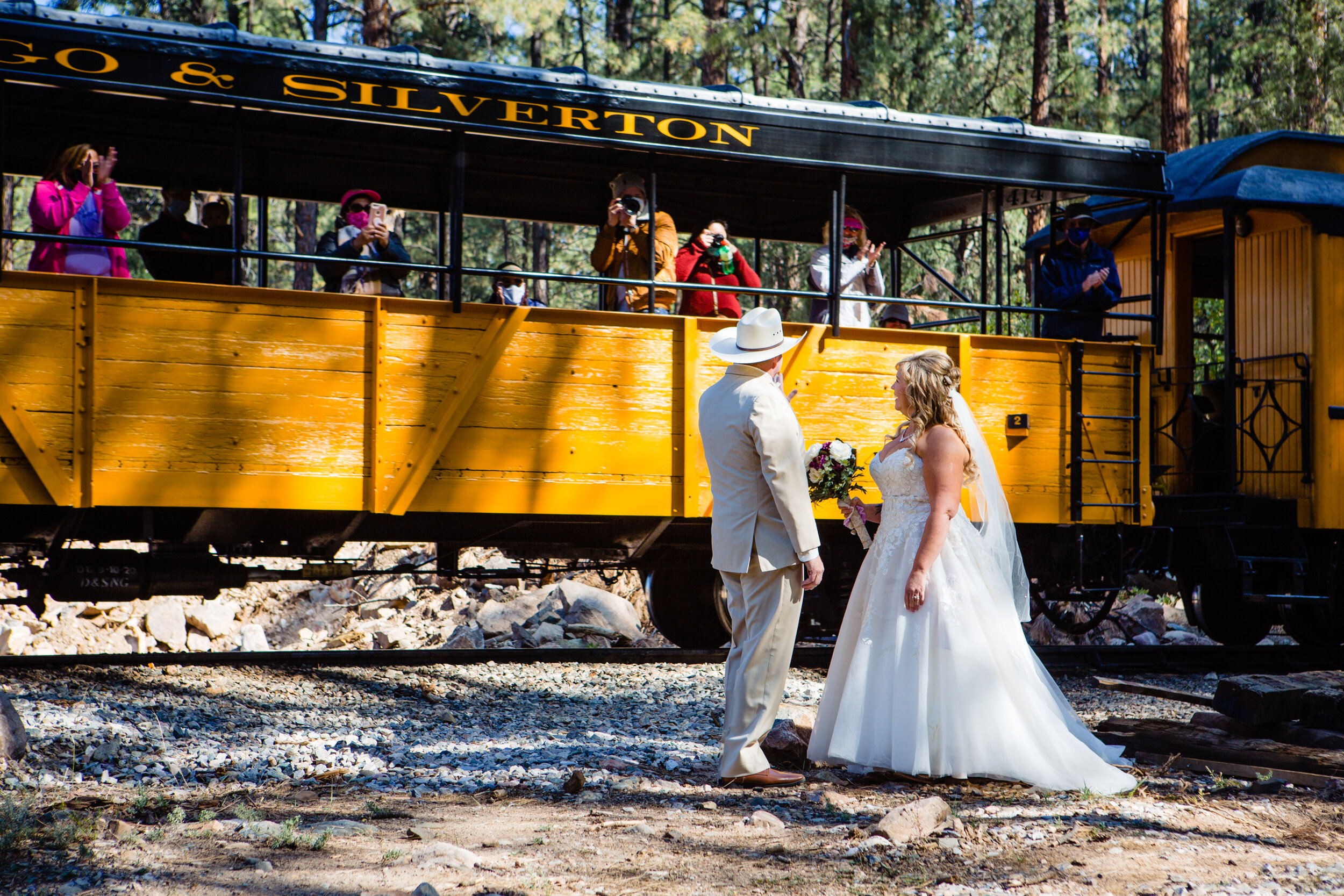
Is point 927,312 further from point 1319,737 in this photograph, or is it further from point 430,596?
point 1319,737

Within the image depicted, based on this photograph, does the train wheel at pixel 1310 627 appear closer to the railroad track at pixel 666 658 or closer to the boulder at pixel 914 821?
the railroad track at pixel 666 658

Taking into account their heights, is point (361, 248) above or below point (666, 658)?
above

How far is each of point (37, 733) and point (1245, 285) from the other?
30.4ft

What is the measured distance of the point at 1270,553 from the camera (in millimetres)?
9258

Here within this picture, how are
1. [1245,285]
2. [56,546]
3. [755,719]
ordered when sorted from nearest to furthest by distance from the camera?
1. [755,719]
2. [56,546]
3. [1245,285]

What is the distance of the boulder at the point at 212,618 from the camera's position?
11234 mm

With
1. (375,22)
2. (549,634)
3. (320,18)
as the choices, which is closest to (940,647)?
(549,634)

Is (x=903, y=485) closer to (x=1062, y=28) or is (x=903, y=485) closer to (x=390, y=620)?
(x=390, y=620)

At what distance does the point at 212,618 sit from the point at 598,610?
3.94 metres

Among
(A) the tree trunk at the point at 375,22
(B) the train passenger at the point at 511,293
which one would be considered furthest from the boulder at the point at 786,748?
(A) the tree trunk at the point at 375,22

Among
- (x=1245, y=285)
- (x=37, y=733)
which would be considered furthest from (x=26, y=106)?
(x=1245, y=285)

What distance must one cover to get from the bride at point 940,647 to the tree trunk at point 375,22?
15.4 meters

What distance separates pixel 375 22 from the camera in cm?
1859

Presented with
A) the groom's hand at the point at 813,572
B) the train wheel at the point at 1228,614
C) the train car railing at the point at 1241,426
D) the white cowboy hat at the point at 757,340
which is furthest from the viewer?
the train wheel at the point at 1228,614
